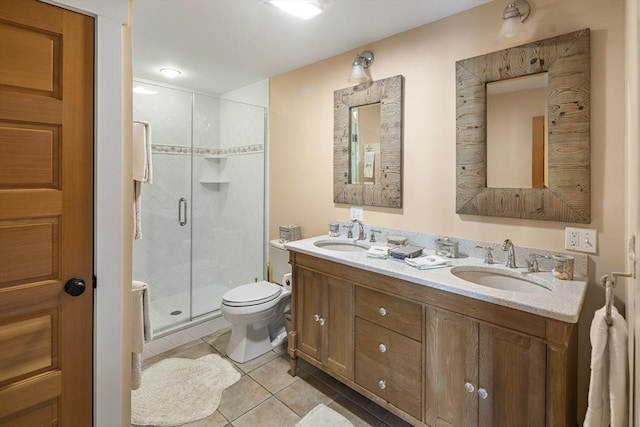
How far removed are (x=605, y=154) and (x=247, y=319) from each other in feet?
7.54

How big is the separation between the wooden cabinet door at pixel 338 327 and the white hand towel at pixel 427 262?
0.38 meters

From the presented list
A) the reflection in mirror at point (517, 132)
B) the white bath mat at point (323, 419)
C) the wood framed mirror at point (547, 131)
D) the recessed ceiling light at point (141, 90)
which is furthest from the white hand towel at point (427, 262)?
the recessed ceiling light at point (141, 90)

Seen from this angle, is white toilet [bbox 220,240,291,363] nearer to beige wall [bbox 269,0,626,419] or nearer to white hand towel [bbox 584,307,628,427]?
beige wall [bbox 269,0,626,419]

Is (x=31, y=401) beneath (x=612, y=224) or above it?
beneath

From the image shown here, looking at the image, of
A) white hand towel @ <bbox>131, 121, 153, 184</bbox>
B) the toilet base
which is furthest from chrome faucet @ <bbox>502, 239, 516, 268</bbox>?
white hand towel @ <bbox>131, 121, 153, 184</bbox>

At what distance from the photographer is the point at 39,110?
119 centimetres

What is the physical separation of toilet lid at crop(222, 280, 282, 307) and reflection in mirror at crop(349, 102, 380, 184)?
1.07m

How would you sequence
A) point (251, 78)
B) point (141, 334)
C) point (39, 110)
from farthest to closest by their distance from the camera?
point (251, 78), point (141, 334), point (39, 110)

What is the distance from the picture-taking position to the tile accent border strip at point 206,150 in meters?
3.17

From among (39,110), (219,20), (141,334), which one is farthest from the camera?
(219,20)

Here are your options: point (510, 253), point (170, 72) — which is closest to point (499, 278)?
→ point (510, 253)

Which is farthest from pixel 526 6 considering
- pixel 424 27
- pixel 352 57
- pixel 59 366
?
pixel 59 366

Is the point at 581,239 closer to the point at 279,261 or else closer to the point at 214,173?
the point at 279,261

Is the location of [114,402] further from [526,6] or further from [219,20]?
[526,6]
